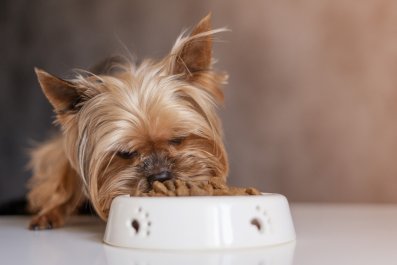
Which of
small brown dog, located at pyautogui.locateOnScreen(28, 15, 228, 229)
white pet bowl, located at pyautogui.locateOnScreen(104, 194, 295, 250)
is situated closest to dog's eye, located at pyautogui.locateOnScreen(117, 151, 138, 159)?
small brown dog, located at pyautogui.locateOnScreen(28, 15, 228, 229)

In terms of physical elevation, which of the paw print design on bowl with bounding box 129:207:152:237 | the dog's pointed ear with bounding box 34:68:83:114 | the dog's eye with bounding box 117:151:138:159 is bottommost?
the paw print design on bowl with bounding box 129:207:152:237

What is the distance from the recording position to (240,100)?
2689 mm

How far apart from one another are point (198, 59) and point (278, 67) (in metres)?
0.90

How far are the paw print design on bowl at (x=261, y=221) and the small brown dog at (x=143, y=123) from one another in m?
0.39

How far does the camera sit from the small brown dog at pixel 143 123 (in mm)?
1709

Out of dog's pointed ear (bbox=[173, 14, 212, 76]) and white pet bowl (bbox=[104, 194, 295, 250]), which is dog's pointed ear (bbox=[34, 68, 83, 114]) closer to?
dog's pointed ear (bbox=[173, 14, 212, 76])

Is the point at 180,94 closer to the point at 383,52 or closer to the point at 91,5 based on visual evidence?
the point at 91,5

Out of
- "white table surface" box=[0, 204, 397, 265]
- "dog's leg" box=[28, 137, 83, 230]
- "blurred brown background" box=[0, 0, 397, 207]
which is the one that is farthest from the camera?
"blurred brown background" box=[0, 0, 397, 207]

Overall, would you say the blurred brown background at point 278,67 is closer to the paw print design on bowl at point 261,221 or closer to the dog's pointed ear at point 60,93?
the dog's pointed ear at point 60,93

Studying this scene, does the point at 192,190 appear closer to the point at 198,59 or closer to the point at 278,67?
the point at 198,59

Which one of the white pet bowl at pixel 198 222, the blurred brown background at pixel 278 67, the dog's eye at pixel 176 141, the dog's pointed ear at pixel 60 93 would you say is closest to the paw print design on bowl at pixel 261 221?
the white pet bowl at pixel 198 222

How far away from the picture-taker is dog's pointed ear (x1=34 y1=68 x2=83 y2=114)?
174cm

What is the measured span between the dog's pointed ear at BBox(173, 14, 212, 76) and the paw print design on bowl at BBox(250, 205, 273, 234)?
1.98 ft

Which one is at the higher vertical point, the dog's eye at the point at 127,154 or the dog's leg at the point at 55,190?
the dog's eye at the point at 127,154
